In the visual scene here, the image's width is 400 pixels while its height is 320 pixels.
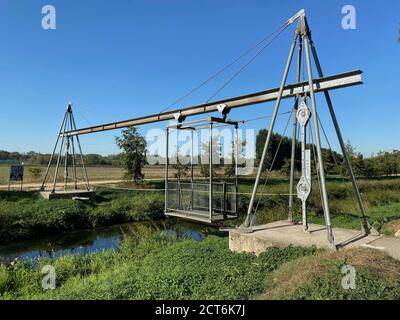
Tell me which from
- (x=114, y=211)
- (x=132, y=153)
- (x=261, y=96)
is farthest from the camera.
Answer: (x=132, y=153)

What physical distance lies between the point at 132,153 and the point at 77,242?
42.9ft

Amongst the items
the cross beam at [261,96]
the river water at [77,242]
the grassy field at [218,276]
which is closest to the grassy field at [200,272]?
the grassy field at [218,276]

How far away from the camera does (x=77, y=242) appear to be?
13641 millimetres

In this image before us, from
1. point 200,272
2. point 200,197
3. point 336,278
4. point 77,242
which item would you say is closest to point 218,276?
point 200,272

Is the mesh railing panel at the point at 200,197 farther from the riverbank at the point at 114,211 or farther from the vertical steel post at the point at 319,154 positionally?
the vertical steel post at the point at 319,154

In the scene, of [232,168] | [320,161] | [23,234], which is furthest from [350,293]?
[232,168]

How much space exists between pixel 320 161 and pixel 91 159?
4780 cm

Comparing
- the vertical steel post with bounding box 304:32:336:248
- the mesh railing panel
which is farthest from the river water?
the vertical steel post with bounding box 304:32:336:248

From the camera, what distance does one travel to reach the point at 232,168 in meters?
27.5

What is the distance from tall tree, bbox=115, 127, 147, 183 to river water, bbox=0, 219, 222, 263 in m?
9.75

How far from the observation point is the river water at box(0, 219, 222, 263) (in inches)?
460

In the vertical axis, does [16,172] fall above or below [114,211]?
above

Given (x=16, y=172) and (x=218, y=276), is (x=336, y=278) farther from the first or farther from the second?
Answer: (x=16, y=172)

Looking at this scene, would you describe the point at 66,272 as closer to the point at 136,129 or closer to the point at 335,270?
the point at 335,270
